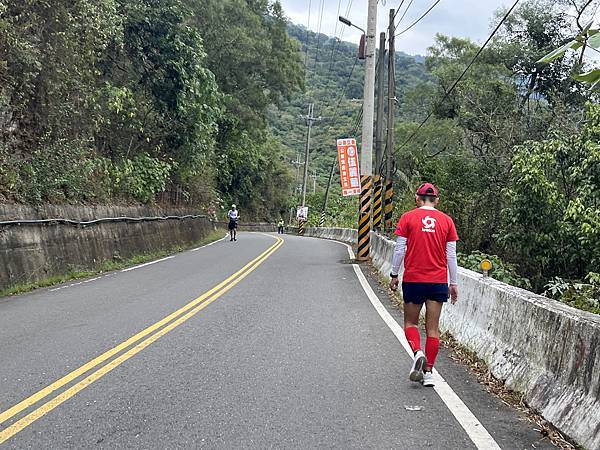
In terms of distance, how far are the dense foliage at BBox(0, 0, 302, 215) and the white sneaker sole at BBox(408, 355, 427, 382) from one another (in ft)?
→ 33.7

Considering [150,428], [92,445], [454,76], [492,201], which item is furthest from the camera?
[454,76]

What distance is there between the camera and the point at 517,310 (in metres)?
6.03

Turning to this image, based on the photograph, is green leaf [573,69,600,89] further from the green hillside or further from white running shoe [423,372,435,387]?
the green hillside

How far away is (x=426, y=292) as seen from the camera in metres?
6.10

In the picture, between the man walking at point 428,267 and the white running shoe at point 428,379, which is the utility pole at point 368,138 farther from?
the white running shoe at point 428,379

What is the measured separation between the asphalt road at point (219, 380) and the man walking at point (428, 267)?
0.50 metres

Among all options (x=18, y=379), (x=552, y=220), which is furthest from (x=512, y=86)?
(x=18, y=379)

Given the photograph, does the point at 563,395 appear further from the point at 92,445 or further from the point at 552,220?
the point at 552,220

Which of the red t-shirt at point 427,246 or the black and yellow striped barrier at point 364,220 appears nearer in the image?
the red t-shirt at point 427,246

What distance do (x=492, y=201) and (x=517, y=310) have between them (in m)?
14.6

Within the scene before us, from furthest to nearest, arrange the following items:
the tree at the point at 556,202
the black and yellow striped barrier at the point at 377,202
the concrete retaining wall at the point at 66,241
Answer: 1. the black and yellow striped barrier at the point at 377,202
2. the tree at the point at 556,202
3. the concrete retaining wall at the point at 66,241

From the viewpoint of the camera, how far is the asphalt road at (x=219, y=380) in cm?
454

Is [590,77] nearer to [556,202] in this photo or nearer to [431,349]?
[431,349]

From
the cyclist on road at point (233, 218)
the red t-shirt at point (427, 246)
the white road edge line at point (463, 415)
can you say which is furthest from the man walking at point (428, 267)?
the cyclist on road at point (233, 218)
